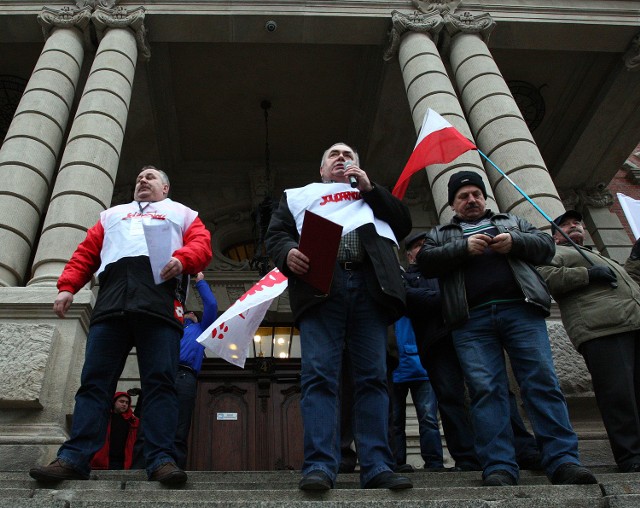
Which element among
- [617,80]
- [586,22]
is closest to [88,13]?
Result: [586,22]

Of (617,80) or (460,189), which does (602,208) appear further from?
(460,189)

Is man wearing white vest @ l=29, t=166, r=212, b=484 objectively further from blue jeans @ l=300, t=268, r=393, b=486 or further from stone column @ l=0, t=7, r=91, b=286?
stone column @ l=0, t=7, r=91, b=286

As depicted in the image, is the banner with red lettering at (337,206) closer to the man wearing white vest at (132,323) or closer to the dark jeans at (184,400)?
→ the man wearing white vest at (132,323)

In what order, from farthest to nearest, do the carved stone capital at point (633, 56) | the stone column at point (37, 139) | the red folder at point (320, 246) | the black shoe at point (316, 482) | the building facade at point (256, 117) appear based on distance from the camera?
the carved stone capital at point (633, 56), the stone column at point (37, 139), the building facade at point (256, 117), the red folder at point (320, 246), the black shoe at point (316, 482)

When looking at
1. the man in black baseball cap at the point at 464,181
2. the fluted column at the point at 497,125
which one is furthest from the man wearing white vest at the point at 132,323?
the fluted column at the point at 497,125

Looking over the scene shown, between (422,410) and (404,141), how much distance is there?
9.03 m

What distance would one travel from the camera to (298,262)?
359cm

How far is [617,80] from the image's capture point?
1264 cm

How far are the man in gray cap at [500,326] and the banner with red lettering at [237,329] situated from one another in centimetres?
139

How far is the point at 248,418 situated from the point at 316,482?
7.72 metres

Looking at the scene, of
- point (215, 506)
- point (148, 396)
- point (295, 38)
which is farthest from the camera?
point (295, 38)

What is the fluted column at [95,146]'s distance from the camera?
22.9 ft

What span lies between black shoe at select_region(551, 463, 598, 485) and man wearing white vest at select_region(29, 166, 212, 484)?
6.90 ft

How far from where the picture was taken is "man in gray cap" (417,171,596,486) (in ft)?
11.3
